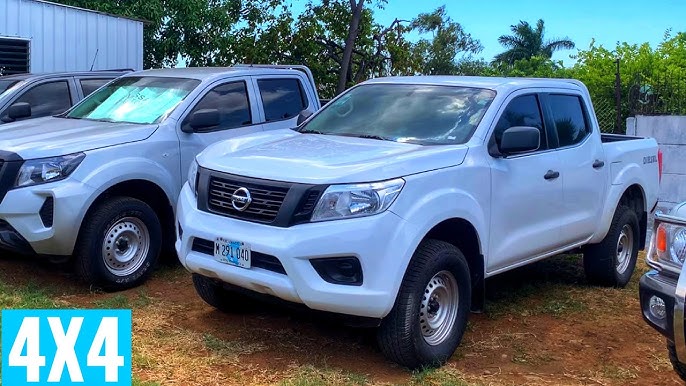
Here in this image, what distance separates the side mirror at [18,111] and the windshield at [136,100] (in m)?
0.78

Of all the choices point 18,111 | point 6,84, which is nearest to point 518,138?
point 18,111

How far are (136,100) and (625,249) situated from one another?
482cm

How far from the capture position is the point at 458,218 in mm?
4930

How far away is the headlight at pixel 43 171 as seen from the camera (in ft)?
19.4

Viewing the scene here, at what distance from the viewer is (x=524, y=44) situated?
4441 centimetres

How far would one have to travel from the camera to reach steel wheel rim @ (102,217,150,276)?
6.28 metres

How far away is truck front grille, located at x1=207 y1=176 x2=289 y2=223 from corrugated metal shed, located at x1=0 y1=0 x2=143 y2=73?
8788 mm

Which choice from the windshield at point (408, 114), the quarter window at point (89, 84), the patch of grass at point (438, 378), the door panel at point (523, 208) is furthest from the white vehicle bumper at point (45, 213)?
the quarter window at point (89, 84)

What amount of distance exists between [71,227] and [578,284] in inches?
179

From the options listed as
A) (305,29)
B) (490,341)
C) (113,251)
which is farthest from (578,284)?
(305,29)

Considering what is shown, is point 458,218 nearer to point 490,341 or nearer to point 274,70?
point 490,341

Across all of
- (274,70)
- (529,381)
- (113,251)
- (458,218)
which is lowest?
(529,381)

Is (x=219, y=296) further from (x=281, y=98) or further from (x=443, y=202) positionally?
(x=281, y=98)

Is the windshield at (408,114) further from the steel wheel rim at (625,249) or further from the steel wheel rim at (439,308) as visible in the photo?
the steel wheel rim at (625,249)
